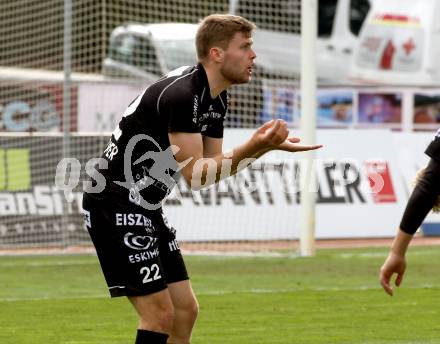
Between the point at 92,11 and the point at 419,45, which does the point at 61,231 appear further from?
the point at 419,45

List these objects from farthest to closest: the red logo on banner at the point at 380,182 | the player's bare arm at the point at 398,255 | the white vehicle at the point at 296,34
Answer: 1. the white vehicle at the point at 296,34
2. the red logo on banner at the point at 380,182
3. the player's bare arm at the point at 398,255

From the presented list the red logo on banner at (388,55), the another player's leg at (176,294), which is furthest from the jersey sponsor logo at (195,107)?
the red logo on banner at (388,55)

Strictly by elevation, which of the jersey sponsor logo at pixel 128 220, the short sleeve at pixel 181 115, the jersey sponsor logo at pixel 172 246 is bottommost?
the jersey sponsor logo at pixel 172 246

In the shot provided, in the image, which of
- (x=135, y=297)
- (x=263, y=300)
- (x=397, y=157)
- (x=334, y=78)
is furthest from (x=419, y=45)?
(x=135, y=297)

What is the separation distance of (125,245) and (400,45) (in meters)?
22.1

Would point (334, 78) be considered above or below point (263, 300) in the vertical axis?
below

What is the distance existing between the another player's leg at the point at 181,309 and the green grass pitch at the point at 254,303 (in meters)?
2.29

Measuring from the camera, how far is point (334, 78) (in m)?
28.9

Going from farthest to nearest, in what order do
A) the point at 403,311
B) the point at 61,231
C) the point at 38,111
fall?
the point at 38,111, the point at 61,231, the point at 403,311

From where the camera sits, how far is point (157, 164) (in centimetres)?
711

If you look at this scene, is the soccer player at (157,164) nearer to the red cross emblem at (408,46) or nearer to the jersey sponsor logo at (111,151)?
the jersey sponsor logo at (111,151)

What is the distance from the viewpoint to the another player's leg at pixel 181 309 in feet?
24.3

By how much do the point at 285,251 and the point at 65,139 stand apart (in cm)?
344

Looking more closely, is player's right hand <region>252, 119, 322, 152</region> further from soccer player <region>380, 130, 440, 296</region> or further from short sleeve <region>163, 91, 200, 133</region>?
soccer player <region>380, 130, 440, 296</region>
